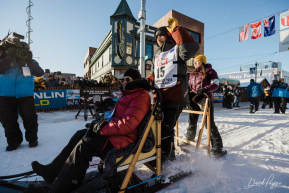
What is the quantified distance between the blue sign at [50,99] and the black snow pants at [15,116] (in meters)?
5.44

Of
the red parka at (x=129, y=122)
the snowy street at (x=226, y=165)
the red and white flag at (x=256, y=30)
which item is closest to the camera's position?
the red parka at (x=129, y=122)

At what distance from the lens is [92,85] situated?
9547 mm

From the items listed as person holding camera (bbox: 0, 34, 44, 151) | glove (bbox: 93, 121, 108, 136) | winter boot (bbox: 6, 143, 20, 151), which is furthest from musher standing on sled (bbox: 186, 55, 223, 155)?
winter boot (bbox: 6, 143, 20, 151)

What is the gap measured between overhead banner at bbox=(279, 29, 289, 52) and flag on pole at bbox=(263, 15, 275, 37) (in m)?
0.61

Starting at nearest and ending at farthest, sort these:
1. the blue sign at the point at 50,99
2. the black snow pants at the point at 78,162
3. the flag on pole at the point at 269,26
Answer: the black snow pants at the point at 78,162, the blue sign at the point at 50,99, the flag on pole at the point at 269,26

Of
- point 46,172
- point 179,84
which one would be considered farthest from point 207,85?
point 46,172

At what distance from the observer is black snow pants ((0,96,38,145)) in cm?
290

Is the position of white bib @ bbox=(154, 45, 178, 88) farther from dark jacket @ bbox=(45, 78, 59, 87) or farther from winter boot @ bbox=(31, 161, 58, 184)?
dark jacket @ bbox=(45, 78, 59, 87)

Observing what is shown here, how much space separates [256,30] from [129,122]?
14764 millimetres

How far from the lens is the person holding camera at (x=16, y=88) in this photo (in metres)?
2.78

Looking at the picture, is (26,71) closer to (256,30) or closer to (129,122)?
(129,122)

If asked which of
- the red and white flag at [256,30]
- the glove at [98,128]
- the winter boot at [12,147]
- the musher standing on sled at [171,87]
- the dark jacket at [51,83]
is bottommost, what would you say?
the winter boot at [12,147]

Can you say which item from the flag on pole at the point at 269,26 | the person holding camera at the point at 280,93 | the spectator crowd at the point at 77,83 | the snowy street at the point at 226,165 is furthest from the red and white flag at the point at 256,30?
the spectator crowd at the point at 77,83

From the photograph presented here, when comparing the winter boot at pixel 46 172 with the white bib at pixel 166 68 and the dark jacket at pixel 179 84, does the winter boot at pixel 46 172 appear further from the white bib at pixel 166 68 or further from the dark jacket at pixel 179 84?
the white bib at pixel 166 68
